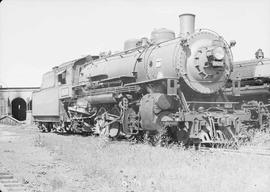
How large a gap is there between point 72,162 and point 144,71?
4.20 m

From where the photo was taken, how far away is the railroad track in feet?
18.4

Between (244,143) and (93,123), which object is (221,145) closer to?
(244,143)

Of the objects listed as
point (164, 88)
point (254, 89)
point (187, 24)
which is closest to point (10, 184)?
point (164, 88)

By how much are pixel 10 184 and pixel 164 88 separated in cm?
545

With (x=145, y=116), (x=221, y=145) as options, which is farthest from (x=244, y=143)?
(x=145, y=116)

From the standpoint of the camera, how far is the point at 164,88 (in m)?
10.4

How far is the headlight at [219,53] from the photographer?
10.4 metres

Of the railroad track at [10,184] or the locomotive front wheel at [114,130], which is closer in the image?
the railroad track at [10,184]

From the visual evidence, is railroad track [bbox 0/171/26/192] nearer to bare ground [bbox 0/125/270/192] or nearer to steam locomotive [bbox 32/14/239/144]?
bare ground [bbox 0/125/270/192]

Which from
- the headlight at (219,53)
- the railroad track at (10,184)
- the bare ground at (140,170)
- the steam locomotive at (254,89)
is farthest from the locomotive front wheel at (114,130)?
the railroad track at (10,184)

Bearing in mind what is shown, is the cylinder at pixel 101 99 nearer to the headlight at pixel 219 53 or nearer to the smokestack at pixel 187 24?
the smokestack at pixel 187 24

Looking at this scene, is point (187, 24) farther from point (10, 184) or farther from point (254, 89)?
point (10, 184)

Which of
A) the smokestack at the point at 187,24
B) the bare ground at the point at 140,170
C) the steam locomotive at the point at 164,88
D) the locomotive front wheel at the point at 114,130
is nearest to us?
the bare ground at the point at 140,170

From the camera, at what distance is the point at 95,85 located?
13797 mm
